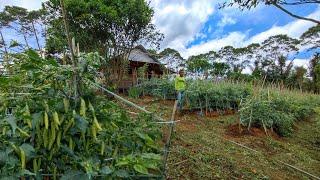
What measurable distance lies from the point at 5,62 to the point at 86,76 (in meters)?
0.60

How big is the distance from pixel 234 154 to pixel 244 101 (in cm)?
477

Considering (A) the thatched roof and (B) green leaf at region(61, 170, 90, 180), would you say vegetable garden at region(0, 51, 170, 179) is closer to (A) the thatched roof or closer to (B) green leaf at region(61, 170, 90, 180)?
(B) green leaf at region(61, 170, 90, 180)

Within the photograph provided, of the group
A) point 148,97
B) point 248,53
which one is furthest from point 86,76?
point 248,53

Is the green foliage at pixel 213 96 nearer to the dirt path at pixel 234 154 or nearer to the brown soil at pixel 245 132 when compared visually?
the dirt path at pixel 234 154

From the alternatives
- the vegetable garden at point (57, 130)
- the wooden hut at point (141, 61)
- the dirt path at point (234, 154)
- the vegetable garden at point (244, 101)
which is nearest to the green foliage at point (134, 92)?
the vegetable garden at point (244, 101)

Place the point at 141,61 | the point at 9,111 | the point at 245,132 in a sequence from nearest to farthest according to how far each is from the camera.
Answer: the point at 9,111 < the point at 245,132 < the point at 141,61

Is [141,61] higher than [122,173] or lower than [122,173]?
higher

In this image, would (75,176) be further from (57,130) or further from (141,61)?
(141,61)

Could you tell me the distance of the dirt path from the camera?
5488mm

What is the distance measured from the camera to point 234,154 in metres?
7.05

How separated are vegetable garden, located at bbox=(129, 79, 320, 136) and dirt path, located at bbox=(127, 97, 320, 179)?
39 cm

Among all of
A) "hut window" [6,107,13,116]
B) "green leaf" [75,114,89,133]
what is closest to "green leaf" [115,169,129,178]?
"green leaf" [75,114,89,133]

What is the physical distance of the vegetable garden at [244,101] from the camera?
32.3 ft

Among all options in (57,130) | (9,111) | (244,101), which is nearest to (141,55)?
(244,101)
